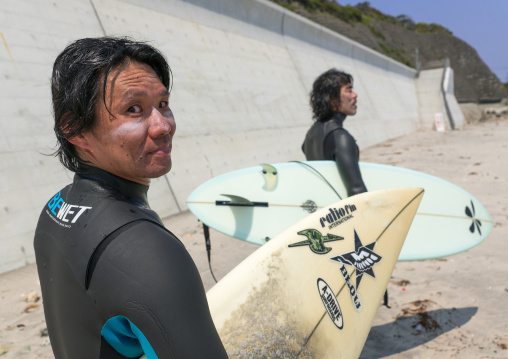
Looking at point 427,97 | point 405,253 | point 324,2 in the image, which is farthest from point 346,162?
point 324,2

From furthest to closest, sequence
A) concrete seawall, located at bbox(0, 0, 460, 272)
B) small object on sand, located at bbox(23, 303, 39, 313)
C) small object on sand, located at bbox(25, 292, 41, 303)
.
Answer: concrete seawall, located at bbox(0, 0, 460, 272) → small object on sand, located at bbox(25, 292, 41, 303) → small object on sand, located at bbox(23, 303, 39, 313)

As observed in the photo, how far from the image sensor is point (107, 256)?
0.79 m

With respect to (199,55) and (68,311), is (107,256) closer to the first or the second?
(68,311)

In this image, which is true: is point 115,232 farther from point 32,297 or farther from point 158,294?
point 32,297

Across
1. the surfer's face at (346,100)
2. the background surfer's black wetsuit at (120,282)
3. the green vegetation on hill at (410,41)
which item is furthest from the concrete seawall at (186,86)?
the green vegetation on hill at (410,41)

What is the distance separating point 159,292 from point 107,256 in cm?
14

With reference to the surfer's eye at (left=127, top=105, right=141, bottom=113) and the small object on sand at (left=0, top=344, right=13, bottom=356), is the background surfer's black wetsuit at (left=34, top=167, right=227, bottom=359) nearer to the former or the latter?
the surfer's eye at (left=127, top=105, right=141, bottom=113)

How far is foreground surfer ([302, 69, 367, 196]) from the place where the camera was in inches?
118

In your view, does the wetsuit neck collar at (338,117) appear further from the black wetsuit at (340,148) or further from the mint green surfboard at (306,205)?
the mint green surfboard at (306,205)

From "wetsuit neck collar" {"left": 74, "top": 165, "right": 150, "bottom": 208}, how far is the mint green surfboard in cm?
252

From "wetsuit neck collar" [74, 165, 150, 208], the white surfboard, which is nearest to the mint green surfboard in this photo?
the white surfboard

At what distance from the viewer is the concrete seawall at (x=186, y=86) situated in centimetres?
475

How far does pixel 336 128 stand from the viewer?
3135mm

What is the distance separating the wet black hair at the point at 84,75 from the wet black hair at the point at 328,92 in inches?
96.0
